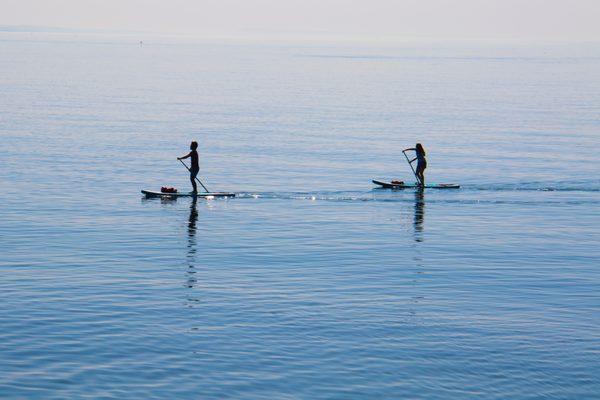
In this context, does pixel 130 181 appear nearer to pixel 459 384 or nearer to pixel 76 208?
pixel 76 208

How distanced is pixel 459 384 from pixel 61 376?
907cm

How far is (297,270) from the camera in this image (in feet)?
115

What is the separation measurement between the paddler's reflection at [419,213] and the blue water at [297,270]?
3.7 inches

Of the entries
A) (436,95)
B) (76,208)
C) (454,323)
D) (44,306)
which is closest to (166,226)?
(76,208)

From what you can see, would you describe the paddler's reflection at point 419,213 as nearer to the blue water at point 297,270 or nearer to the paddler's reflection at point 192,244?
the blue water at point 297,270

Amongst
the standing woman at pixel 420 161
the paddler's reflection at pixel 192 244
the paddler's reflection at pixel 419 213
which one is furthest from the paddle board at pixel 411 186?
the paddler's reflection at pixel 192 244

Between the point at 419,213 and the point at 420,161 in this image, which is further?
the point at 420,161

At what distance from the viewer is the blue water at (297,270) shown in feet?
82.2

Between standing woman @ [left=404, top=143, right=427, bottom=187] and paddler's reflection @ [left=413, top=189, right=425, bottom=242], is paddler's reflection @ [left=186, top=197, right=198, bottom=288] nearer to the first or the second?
paddler's reflection @ [left=413, top=189, right=425, bottom=242]

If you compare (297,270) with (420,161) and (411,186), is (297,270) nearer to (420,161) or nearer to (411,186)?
(420,161)

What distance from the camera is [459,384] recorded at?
24547mm

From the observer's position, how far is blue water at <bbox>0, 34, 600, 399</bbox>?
2505 cm

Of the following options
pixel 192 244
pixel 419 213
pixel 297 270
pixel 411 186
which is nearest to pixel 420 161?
pixel 411 186

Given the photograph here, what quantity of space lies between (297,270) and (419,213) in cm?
1342
